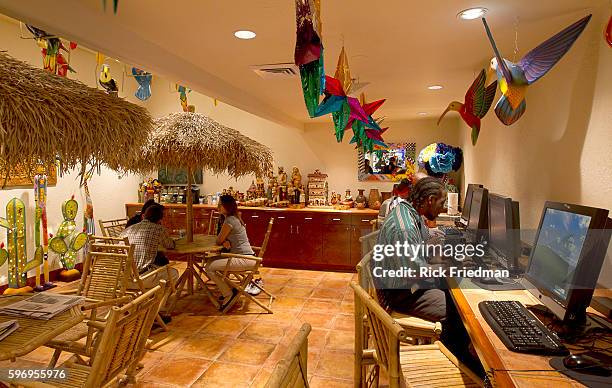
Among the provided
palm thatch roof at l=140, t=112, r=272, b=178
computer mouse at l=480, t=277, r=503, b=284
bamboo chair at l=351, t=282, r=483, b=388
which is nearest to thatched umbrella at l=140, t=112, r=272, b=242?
palm thatch roof at l=140, t=112, r=272, b=178

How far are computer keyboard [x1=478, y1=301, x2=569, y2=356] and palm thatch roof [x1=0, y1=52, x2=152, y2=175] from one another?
2.22 metres

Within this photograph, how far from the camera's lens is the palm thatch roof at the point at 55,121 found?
1.69 metres

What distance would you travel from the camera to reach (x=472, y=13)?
2164mm

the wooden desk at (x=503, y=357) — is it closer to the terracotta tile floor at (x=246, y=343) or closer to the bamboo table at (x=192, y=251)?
the terracotta tile floor at (x=246, y=343)

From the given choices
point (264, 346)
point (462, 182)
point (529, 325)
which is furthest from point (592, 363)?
point (462, 182)

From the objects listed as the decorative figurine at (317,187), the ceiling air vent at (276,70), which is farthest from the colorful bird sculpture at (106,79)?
the decorative figurine at (317,187)

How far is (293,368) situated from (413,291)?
1540 mm

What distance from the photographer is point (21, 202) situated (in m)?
4.51

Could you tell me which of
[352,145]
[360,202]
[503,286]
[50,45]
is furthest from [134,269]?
[352,145]

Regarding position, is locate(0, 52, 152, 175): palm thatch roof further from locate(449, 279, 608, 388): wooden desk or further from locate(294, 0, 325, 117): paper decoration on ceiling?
locate(449, 279, 608, 388): wooden desk

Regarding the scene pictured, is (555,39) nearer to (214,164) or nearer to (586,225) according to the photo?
(586,225)

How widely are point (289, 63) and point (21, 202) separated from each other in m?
3.75

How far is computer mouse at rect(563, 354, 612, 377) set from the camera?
117 cm

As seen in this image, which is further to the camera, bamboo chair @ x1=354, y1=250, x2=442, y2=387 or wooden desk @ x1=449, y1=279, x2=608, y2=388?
bamboo chair @ x1=354, y1=250, x2=442, y2=387
